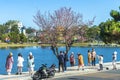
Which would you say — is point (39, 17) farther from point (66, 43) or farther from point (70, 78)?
point (70, 78)

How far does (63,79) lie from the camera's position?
27.7 metres

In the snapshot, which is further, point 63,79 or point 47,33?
point 47,33

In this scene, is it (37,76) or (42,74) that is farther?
(42,74)

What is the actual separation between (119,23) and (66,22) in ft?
25.9

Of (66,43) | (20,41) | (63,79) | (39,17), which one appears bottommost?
(63,79)

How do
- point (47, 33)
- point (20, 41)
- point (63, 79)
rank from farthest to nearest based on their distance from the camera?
point (20, 41)
point (47, 33)
point (63, 79)

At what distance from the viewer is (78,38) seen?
3550 centimetres

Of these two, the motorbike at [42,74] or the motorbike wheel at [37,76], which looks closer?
the motorbike wheel at [37,76]

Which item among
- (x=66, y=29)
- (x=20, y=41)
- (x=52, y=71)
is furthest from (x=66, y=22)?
(x=20, y=41)

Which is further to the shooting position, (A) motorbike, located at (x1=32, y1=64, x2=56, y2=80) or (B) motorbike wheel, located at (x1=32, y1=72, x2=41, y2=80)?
(A) motorbike, located at (x1=32, y1=64, x2=56, y2=80)

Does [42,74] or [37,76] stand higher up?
[42,74]

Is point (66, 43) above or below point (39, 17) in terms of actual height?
below

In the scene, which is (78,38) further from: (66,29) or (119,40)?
(119,40)

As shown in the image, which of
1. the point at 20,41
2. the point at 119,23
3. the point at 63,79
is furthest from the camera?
the point at 20,41
